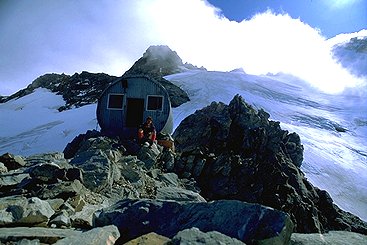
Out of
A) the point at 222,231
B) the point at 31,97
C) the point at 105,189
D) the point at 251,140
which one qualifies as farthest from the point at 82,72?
the point at 222,231

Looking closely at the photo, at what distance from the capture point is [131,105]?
838 inches

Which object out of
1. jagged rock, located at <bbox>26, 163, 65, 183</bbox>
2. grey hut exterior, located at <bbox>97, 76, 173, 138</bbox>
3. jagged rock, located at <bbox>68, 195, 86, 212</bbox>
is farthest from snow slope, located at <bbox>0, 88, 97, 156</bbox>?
jagged rock, located at <bbox>68, 195, 86, 212</bbox>

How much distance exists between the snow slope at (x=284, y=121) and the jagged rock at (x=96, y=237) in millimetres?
34247

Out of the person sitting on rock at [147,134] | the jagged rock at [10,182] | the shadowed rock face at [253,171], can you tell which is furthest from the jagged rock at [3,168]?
the shadowed rock face at [253,171]

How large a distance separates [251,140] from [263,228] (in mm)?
21854

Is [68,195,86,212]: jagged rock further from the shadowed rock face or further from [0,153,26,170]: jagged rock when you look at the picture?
the shadowed rock face

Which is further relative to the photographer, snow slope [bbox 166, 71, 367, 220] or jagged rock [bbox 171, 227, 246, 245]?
snow slope [bbox 166, 71, 367, 220]

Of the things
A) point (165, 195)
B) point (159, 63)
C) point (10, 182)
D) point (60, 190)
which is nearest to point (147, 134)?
point (165, 195)

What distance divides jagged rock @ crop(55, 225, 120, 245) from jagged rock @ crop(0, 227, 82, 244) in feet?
0.81

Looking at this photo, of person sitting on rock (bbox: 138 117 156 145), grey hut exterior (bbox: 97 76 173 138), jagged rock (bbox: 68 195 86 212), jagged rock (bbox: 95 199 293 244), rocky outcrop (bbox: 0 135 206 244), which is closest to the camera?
jagged rock (bbox: 95 199 293 244)

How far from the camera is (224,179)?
1995 centimetres

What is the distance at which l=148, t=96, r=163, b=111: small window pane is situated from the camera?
20.8 metres

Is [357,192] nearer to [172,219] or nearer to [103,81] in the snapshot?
[172,219]

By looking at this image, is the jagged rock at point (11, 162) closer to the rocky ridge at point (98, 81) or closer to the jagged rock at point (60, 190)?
the jagged rock at point (60, 190)
